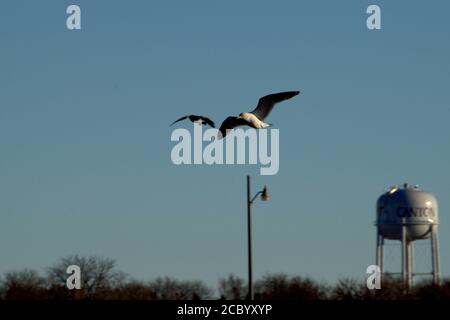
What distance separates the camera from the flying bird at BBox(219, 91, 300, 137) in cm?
5084

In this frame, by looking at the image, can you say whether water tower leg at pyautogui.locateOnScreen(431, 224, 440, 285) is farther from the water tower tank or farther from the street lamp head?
the street lamp head

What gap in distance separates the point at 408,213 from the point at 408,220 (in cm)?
72

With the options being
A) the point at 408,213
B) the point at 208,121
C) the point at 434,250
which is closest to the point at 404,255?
the point at 434,250

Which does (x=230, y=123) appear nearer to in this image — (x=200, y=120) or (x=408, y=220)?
(x=200, y=120)

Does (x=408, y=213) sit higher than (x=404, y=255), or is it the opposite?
(x=408, y=213)

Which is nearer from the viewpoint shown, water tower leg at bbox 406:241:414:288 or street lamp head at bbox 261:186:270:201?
Result: street lamp head at bbox 261:186:270:201

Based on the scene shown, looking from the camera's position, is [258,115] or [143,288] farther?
[143,288]

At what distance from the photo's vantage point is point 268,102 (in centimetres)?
5441

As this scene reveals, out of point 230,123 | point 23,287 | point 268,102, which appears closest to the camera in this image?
point 230,123

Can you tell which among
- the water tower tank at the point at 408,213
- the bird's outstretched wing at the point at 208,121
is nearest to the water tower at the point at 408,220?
the water tower tank at the point at 408,213

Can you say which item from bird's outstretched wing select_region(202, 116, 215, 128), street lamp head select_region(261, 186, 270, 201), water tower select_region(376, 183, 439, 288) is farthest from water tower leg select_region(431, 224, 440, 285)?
bird's outstretched wing select_region(202, 116, 215, 128)

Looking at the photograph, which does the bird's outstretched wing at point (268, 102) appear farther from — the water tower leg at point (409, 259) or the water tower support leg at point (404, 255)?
the water tower leg at point (409, 259)
